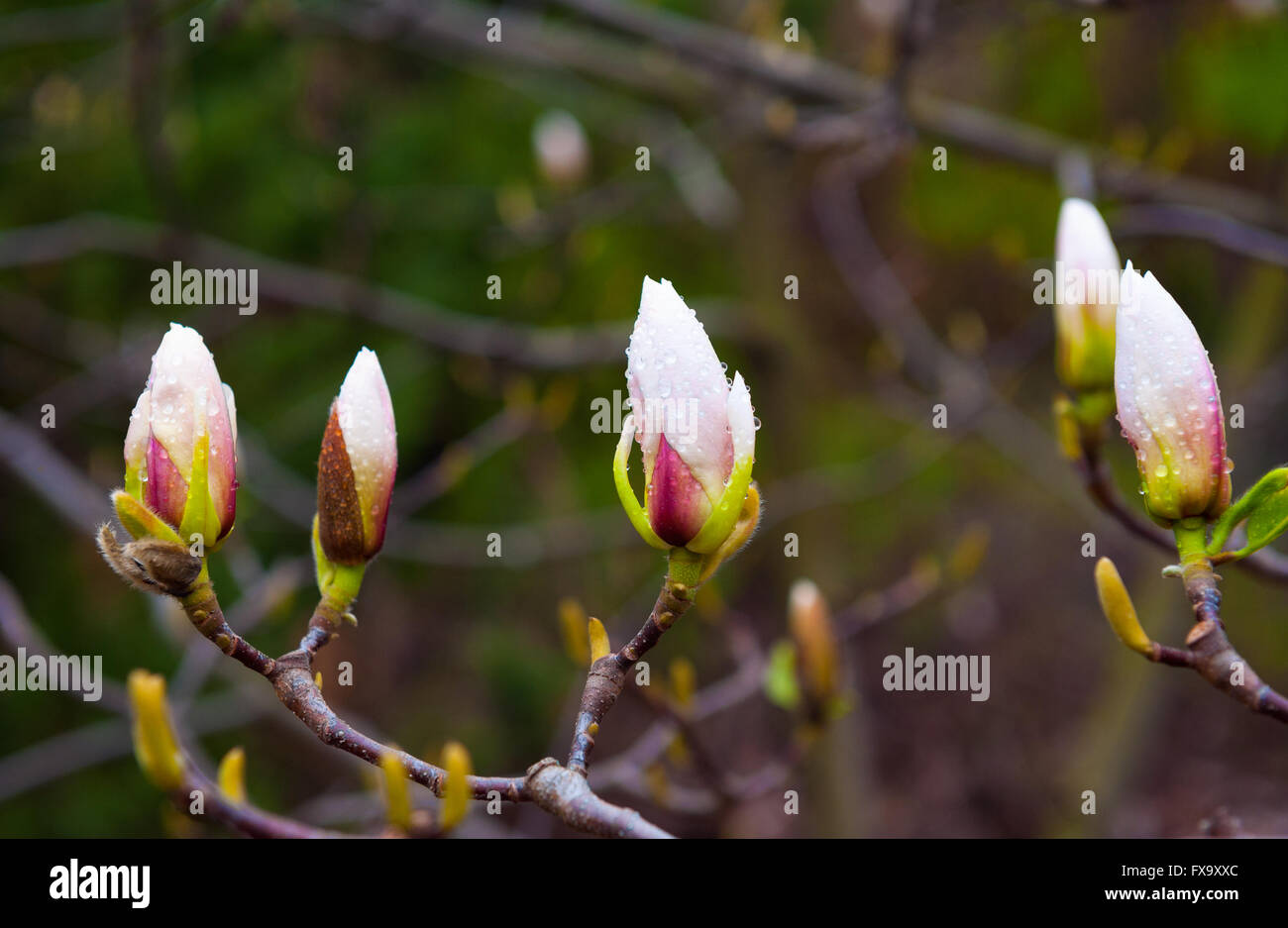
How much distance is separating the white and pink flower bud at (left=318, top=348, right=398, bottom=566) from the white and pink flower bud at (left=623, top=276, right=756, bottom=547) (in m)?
0.21

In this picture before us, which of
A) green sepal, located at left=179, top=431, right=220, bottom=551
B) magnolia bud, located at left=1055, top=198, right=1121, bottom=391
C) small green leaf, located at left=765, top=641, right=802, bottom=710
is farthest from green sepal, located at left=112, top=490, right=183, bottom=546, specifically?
small green leaf, located at left=765, top=641, right=802, bottom=710

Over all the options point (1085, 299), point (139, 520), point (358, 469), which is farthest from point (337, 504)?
point (1085, 299)

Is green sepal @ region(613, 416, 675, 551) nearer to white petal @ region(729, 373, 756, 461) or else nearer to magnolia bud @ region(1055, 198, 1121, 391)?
white petal @ region(729, 373, 756, 461)

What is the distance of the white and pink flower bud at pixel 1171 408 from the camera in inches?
30.3

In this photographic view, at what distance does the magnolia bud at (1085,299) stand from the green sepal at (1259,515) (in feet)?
1.01

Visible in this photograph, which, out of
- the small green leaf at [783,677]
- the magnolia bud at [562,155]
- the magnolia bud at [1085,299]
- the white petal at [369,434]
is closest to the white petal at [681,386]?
the white petal at [369,434]

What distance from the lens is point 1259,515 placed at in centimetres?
78

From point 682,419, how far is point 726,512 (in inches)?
2.8

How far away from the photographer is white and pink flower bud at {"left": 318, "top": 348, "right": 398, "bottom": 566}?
0.79 meters

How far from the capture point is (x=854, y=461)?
378 cm

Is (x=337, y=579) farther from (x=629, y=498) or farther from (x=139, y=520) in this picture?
(x=629, y=498)
